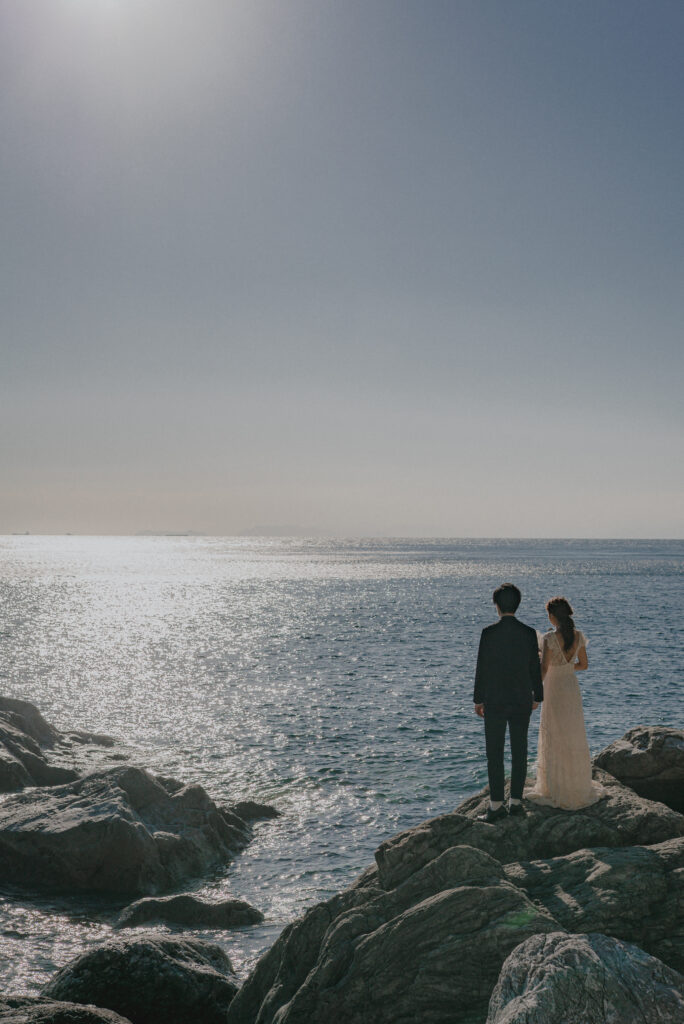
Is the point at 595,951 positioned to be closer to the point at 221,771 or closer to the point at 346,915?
the point at 346,915

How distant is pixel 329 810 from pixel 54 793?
679 centimetres

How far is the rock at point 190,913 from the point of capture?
45.1 ft

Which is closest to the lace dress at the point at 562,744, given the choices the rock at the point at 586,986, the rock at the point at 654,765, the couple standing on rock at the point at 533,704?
the couple standing on rock at the point at 533,704

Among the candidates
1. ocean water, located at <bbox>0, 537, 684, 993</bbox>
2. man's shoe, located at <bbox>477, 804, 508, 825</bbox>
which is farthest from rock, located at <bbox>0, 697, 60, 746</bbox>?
man's shoe, located at <bbox>477, 804, 508, 825</bbox>

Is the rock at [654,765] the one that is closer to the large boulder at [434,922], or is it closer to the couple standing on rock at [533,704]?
the large boulder at [434,922]

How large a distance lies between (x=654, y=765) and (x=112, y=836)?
1047 cm

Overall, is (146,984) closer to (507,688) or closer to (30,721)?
(507,688)

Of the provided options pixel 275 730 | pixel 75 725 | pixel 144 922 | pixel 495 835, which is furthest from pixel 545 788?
pixel 75 725

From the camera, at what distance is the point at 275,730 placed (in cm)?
2747

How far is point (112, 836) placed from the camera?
15219 mm

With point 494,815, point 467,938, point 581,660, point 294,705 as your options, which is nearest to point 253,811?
point 494,815

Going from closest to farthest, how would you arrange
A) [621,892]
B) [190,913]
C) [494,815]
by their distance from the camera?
1. [621,892]
2. [494,815]
3. [190,913]

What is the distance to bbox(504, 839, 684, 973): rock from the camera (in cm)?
796

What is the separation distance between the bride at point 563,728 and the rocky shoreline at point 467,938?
13.0 inches
